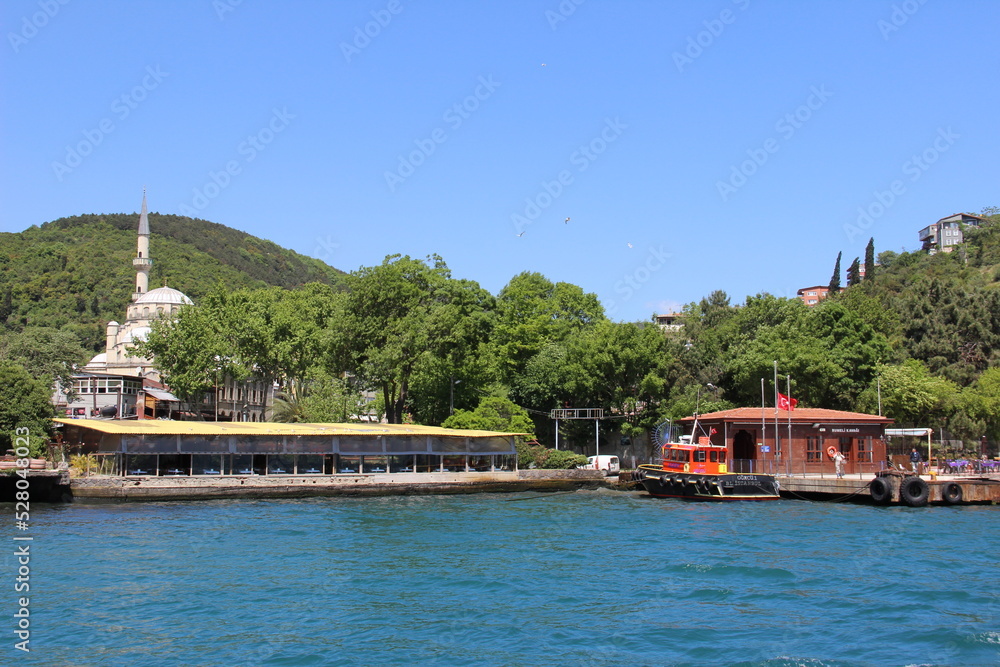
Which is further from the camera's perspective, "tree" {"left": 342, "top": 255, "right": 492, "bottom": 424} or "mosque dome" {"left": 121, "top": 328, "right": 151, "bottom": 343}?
"mosque dome" {"left": 121, "top": 328, "right": 151, "bottom": 343}

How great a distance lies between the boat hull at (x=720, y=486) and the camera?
136 feet

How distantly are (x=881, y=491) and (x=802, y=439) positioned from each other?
270 inches

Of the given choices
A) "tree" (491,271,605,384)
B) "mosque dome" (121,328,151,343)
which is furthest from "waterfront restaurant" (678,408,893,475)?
"mosque dome" (121,328,151,343)

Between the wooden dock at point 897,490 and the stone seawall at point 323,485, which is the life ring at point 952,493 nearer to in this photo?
the wooden dock at point 897,490

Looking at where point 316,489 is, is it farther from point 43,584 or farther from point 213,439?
point 43,584

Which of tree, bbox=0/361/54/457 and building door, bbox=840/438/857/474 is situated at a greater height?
tree, bbox=0/361/54/457

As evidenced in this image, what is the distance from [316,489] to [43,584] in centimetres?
2324

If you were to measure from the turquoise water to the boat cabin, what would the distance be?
29.3ft

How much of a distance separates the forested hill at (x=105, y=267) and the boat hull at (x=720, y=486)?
321 feet

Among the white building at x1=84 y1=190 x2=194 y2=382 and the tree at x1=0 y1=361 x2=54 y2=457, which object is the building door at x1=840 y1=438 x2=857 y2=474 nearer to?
the tree at x1=0 y1=361 x2=54 y2=457

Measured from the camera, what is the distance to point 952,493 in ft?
133

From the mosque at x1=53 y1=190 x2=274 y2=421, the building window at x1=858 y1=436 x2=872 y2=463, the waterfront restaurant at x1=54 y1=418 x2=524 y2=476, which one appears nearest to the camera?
the waterfront restaurant at x1=54 y1=418 x2=524 y2=476

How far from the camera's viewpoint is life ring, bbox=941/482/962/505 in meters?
40.5

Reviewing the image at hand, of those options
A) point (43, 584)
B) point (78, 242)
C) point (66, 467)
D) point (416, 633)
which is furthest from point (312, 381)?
point (78, 242)
